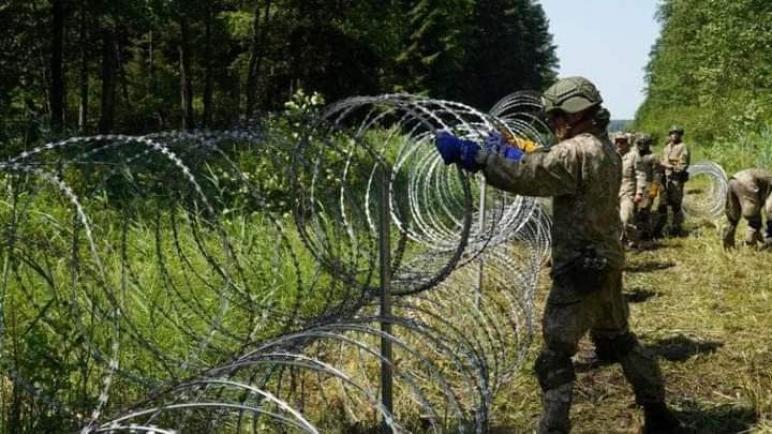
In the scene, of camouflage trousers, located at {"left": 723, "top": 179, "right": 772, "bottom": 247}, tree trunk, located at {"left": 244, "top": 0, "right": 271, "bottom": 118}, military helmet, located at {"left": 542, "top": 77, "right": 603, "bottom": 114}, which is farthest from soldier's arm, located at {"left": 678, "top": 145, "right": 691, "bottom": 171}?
tree trunk, located at {"left": 244, "top": 0, "right": 271, "bottom": 118}

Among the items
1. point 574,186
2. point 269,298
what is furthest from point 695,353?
point 269,298

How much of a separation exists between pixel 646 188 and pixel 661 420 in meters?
7.06

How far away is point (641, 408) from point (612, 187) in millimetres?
1600

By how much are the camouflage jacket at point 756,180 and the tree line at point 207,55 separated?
33.5 ft

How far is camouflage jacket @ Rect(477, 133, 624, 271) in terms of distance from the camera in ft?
13.1

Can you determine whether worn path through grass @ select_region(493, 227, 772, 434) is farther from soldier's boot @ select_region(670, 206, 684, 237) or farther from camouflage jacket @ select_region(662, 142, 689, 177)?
camouflage jacket @ select_region(662, 142, 689, 177)

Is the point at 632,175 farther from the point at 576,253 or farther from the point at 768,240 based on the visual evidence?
the point at 576,253

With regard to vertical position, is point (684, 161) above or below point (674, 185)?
above

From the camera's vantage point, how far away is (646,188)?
11.3 m

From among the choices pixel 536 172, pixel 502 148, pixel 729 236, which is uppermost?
pixel 502 148

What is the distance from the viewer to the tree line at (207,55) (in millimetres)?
19328

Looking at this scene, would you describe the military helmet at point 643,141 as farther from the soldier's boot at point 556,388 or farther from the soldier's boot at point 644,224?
the soldier's boot at point 556,388

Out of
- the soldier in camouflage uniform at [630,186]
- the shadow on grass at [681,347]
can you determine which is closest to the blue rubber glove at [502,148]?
the shadow on grass at [681,347]

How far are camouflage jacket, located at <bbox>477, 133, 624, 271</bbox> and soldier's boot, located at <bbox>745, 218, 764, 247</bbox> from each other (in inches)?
257
